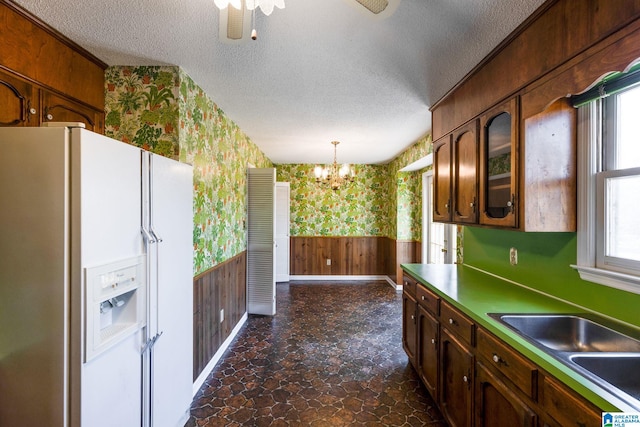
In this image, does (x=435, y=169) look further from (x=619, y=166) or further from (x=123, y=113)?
(x=123, y=113)

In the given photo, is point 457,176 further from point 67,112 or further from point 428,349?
point 67,112

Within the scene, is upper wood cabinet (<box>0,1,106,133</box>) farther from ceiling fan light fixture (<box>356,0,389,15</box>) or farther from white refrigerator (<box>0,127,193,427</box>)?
ceiling fan light fixture (<box>356,0,389,15</box>)

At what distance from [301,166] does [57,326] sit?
5228 mm

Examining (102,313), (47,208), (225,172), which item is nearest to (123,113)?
(225,172)

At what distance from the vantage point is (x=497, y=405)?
1294 millimetres

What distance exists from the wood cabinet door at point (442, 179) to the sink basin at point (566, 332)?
1.07 metres

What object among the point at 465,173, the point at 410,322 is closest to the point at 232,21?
the point at 465,173

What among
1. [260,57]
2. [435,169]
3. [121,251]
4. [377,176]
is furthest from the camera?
[377,176]

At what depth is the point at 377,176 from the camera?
6020 mm

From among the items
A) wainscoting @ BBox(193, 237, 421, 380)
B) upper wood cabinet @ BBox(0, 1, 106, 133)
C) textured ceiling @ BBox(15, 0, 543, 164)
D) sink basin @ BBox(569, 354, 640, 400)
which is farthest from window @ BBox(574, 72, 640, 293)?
upper wood cabinet @ BBox(0, 1, 106, 133)

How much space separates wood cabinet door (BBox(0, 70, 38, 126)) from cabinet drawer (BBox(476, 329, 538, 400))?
105 inches

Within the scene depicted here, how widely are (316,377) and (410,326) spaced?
95 centimetres

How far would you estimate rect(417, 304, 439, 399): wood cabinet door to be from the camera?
196 centimetres

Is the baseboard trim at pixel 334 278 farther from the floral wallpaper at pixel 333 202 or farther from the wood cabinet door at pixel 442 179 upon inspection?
the wood cabinet door at pixel 442 179
